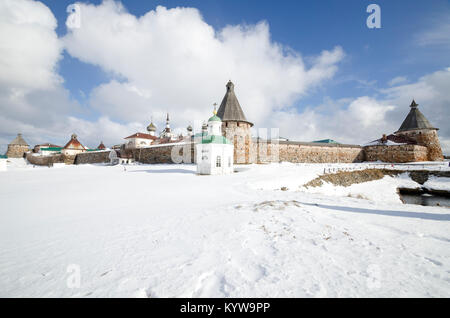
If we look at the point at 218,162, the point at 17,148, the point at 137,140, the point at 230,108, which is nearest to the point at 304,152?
the point at 230,108

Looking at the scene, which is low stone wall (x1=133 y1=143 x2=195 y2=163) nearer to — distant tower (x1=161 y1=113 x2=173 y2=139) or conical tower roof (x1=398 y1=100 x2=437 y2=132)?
distant tower (x1=161 y1=113 x2=173 y2=139)

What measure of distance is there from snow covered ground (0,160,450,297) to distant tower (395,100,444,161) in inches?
1524

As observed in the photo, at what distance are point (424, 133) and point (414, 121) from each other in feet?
8.79

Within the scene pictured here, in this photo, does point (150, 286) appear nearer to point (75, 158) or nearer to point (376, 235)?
point (376, 235)

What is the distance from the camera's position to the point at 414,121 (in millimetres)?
31672

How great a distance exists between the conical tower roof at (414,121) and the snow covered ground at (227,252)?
39.2 meters

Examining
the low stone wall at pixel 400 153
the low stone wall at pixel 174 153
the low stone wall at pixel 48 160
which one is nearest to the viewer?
the low stone wall at pixel 174 153

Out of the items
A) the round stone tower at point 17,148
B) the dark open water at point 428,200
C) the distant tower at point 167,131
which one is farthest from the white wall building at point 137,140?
the dark open water at point 428,200

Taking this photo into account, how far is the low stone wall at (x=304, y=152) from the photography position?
92.8 ft

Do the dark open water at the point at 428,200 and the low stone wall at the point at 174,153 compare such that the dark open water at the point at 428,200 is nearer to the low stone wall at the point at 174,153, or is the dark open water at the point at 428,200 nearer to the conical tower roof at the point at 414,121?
the conical tower roof at the point at 414,121

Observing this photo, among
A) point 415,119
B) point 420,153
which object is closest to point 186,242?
point 420,153

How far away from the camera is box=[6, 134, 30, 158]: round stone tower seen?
44.3 metres

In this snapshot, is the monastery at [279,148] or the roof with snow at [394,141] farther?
the roof with snow at [394,141]

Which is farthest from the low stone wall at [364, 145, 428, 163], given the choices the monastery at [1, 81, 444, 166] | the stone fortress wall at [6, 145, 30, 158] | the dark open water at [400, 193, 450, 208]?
the stone fortress wall at [6, 145, 30, 158]
